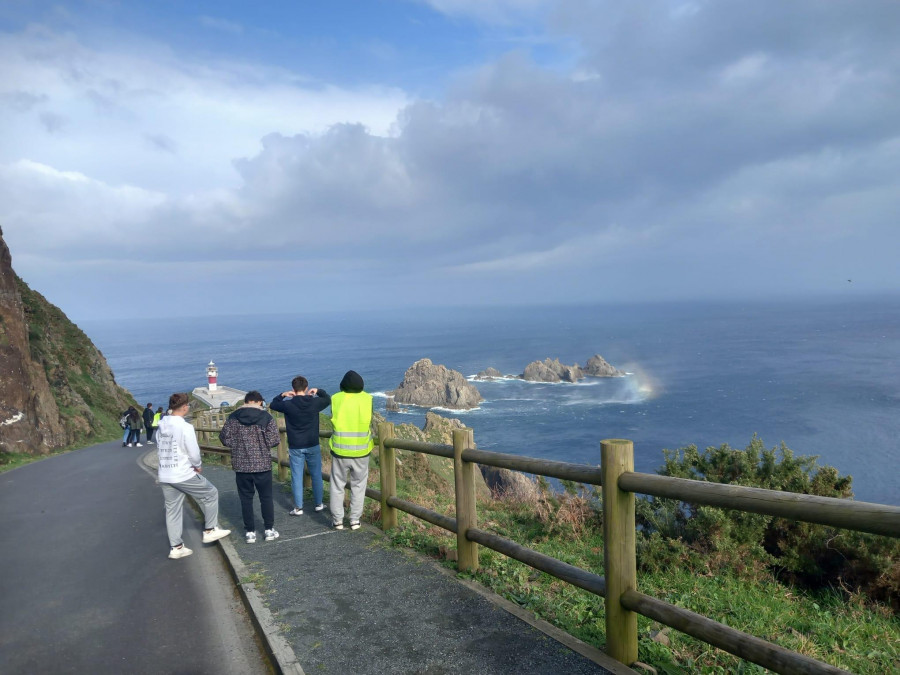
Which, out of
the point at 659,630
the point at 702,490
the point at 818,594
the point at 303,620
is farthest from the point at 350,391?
the point at 818,594

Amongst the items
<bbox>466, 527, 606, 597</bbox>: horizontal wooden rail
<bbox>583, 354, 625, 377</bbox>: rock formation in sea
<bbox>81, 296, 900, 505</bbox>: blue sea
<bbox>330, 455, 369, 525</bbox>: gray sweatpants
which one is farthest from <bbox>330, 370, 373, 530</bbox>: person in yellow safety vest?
<bbox>583, 354, 625, 377</bbox>: rock formation in sea

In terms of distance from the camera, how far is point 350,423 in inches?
300

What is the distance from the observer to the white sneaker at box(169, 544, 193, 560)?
7.41m

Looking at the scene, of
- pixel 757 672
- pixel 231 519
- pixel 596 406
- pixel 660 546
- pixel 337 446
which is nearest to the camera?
pixel 757 672

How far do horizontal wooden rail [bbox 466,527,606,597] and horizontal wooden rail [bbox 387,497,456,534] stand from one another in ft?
1.27

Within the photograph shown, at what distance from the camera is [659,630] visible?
4.59 metres

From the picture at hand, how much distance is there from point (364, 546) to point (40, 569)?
418cm

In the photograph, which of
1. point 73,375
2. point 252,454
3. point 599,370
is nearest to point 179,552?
point 252,454

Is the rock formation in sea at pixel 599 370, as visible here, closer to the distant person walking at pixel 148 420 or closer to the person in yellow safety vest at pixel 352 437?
the distant person walking at pixel 148 420

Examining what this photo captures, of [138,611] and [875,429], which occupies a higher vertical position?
[138,611]

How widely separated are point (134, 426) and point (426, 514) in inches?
947

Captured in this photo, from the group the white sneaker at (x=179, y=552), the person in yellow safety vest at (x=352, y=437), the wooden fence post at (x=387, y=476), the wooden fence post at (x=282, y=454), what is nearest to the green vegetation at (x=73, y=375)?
the wooden fence post at (x=282, y=454)

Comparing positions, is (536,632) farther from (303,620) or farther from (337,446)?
(337,446)

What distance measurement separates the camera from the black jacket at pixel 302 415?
8.47 metres
